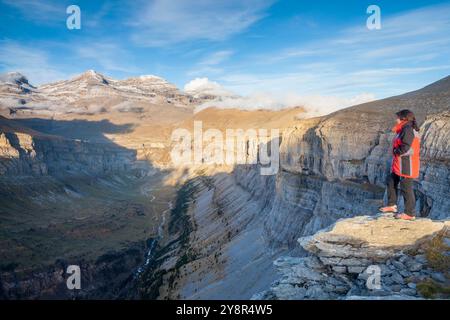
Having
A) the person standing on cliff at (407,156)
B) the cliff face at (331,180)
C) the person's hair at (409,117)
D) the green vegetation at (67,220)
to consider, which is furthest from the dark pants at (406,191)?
the green vegetation at (67,220)

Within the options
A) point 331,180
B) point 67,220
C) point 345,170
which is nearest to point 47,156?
point 67,220

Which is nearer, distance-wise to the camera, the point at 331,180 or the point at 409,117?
the point at 409,117

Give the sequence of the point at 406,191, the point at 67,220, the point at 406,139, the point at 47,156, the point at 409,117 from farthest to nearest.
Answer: the point at 47,156, the point at 67,220, the point at 406,191, the point at 409,117, the point at 406,139

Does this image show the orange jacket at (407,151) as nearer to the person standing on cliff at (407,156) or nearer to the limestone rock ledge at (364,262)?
the person standing on cliff at (407,156)

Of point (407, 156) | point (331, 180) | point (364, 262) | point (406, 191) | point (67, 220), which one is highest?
point (407, 156)

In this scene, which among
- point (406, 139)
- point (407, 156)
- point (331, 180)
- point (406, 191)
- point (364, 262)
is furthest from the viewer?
point (331, 180)

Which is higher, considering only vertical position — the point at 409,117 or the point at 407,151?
the point at 409,117

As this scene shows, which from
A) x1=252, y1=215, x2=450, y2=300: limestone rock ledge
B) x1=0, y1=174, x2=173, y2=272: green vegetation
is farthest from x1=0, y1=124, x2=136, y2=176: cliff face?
x1=252, y1=215, x2=450, y2=300: limestone rock ledge

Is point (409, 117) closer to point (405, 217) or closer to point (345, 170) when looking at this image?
point (405, 217)

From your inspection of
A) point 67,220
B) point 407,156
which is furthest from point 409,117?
point 67,220
